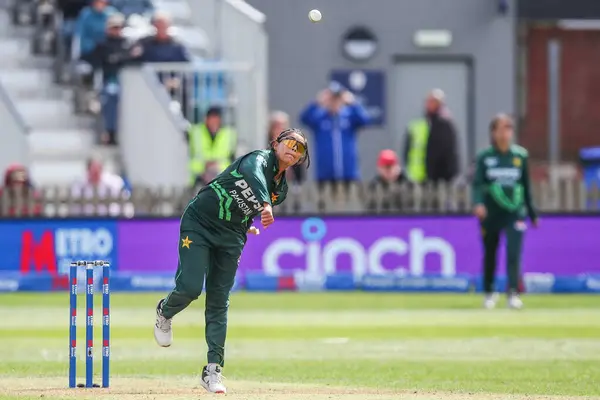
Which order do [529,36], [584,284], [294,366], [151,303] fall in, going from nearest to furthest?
[294,366] < [151,303] < [584,284] < [529,36]

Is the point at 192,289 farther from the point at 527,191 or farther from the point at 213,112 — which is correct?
the point at 213,112

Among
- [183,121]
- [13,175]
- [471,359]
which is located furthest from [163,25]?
[471,359]

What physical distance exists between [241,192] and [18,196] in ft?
37.3

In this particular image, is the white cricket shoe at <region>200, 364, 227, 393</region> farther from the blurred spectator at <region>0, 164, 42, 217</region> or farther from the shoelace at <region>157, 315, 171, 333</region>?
the blurred spectator at <region>0, 164, 42, 217</region>

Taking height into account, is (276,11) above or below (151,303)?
above

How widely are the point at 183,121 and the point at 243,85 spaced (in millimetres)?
965

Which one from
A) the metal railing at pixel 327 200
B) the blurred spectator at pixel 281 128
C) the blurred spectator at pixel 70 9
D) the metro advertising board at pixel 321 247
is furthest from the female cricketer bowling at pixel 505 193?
the blurred spectator at pixel 70 9

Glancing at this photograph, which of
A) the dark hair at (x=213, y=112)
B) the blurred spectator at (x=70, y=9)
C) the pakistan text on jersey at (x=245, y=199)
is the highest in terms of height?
the blurred spectator at (x=70, y=9)

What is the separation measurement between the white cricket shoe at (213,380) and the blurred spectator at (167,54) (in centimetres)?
1305

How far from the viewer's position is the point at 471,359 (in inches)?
536

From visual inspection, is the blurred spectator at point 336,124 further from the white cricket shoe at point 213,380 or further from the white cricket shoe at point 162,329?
the white cricket shoe at point 213,380

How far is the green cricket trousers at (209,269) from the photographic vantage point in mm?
10984

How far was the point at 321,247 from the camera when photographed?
21609 millimetres

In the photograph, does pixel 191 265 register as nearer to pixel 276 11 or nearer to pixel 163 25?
pixel 163 25
